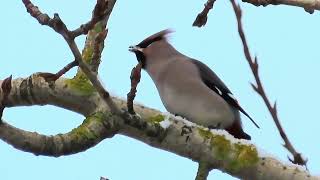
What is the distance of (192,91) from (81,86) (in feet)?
5.80

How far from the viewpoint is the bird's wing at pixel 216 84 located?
209 inches

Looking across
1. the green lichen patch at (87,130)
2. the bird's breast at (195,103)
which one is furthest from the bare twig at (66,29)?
the bird's breast at (195,103)

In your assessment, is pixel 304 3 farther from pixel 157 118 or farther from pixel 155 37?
pixel 155 37

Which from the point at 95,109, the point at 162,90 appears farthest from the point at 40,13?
the point at 162,90

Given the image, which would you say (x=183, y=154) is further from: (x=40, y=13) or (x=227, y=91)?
(x=227, y=91)

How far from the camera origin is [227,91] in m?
5.42

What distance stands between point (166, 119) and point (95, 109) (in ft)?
1.12

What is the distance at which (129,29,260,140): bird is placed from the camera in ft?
16.5

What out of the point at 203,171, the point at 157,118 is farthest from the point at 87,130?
the point at 203,171

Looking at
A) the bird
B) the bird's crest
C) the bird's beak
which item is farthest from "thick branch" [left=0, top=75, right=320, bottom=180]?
the bird's crest

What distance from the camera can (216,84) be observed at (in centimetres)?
542

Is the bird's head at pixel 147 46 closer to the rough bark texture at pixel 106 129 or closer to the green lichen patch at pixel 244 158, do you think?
the rough bark texture at pixel 106 129

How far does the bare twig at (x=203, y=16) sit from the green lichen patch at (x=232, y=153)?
1.79ft

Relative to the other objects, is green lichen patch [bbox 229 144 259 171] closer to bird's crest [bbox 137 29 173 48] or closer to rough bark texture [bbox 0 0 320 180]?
rough bark texture [bbox 0 0 320 180]
